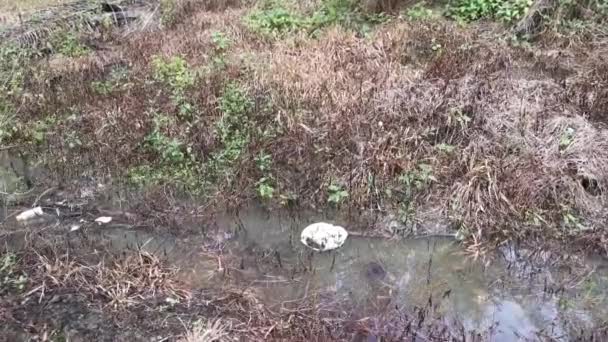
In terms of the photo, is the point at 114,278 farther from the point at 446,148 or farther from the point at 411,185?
the point at 446,148

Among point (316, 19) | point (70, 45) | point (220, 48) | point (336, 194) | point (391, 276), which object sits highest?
point (316, 19)

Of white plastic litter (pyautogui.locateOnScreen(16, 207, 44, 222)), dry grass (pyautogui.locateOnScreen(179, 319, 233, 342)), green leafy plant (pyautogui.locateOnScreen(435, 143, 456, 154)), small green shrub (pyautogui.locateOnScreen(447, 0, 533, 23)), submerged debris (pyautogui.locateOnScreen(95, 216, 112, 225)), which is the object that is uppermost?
small green shrub (pyautogui.locateOnScreen(447, 0, 533, 23))

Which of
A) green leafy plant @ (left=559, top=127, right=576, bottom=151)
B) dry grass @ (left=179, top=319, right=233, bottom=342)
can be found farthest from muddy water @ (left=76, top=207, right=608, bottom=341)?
green leafy plant @ (left=559, top=127, right=576, bottom=151)

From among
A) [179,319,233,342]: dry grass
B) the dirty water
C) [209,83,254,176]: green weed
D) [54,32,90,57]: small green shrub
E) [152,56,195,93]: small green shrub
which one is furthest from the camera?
[54,32,90,57]: small green shrub

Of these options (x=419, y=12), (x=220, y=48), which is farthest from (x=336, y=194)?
(x=419, y=12)

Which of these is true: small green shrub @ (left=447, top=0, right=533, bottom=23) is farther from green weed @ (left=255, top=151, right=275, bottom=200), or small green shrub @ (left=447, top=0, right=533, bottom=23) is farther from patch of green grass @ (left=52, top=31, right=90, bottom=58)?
patch of green grass @ (left=52, top=31, right=90, bottom=58)

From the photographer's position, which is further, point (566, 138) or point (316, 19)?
point (316, 19)

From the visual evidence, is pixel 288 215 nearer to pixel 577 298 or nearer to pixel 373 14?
pixel 577 298

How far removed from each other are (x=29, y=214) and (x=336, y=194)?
254 centimetres

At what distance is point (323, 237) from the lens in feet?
13.8

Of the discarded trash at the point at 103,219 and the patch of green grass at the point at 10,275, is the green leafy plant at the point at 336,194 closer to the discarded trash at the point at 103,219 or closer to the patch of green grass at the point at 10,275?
the discarded trash at the point at 103,219

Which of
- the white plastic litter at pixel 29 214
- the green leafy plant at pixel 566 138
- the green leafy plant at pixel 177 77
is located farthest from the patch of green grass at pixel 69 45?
the green leafy plant at pixel 566 138

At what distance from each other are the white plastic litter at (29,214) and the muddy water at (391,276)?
2.15 feet

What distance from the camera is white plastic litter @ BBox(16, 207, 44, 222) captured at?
4.69 meters
